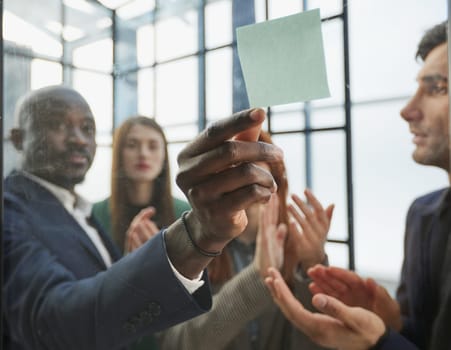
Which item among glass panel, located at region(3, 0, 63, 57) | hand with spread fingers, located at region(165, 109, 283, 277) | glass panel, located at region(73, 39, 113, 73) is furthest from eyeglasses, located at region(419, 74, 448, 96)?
glass panel, located at region(3, 0, 63, 57)

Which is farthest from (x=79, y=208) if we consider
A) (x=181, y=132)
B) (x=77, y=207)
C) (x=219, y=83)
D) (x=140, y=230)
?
(x=219, y=83)

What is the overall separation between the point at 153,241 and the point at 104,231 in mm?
115

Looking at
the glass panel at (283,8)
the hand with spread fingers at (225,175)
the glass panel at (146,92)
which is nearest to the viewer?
the hand with spread fingers at (225,175)

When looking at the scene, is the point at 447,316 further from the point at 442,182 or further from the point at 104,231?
the point at 104,231

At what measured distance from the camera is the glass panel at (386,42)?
58 centimetres

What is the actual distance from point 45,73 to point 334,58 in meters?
0.55

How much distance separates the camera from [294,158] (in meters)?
0.65

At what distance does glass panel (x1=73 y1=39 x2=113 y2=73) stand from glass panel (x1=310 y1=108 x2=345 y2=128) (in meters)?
0.41

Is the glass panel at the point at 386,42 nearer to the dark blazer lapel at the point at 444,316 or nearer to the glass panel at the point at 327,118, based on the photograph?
the glass panel at the point at 327,118

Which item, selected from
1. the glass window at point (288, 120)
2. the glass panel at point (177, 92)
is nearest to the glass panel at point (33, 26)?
the glass panel at point (177, 92)

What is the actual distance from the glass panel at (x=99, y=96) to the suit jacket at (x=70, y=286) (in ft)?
0.54

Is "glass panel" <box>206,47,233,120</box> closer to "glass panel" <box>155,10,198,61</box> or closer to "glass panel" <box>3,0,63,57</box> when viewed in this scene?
"glass panel" <box>155,10,198,61</box>

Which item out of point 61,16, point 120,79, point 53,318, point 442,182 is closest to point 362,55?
point 442,182

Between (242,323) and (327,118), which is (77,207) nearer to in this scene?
(242,323)
